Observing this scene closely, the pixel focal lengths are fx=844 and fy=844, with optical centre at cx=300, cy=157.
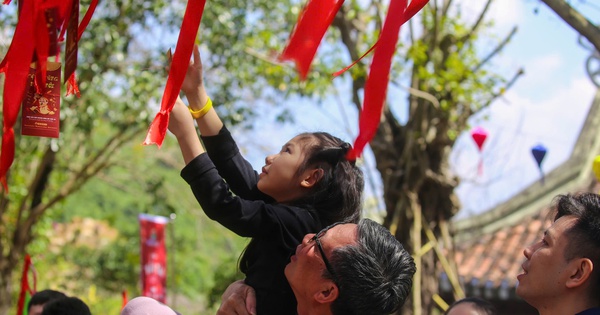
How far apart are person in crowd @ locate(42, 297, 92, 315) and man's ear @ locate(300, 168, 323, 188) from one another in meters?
1.21

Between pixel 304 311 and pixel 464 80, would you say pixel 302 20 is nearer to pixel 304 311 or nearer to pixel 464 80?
pixel 304 311

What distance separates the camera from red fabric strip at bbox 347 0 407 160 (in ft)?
5.24

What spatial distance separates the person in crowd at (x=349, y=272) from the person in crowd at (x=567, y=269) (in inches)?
12.0

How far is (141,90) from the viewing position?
7.30m

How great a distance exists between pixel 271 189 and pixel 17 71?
72 centimetres

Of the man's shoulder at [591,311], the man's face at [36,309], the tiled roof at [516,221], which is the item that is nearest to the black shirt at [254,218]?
the man's shoulder at [591,311]

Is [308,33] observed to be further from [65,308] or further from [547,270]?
[65,308]

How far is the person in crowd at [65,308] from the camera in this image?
3025 mm

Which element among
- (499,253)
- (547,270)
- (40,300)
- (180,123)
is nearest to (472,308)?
(547,270)

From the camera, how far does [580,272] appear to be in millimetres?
1985

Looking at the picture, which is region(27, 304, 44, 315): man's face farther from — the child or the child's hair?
the child's hair

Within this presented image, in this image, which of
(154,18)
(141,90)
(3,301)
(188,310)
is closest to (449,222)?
(141,90)

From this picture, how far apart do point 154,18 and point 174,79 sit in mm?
6060

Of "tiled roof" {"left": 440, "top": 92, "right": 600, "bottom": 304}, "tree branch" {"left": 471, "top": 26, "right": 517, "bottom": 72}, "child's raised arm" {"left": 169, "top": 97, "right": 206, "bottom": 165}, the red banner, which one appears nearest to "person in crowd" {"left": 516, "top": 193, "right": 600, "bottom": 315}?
"child's raised arm" {"left": 169, "top": 97, "right": 206, "bottom": 165}
